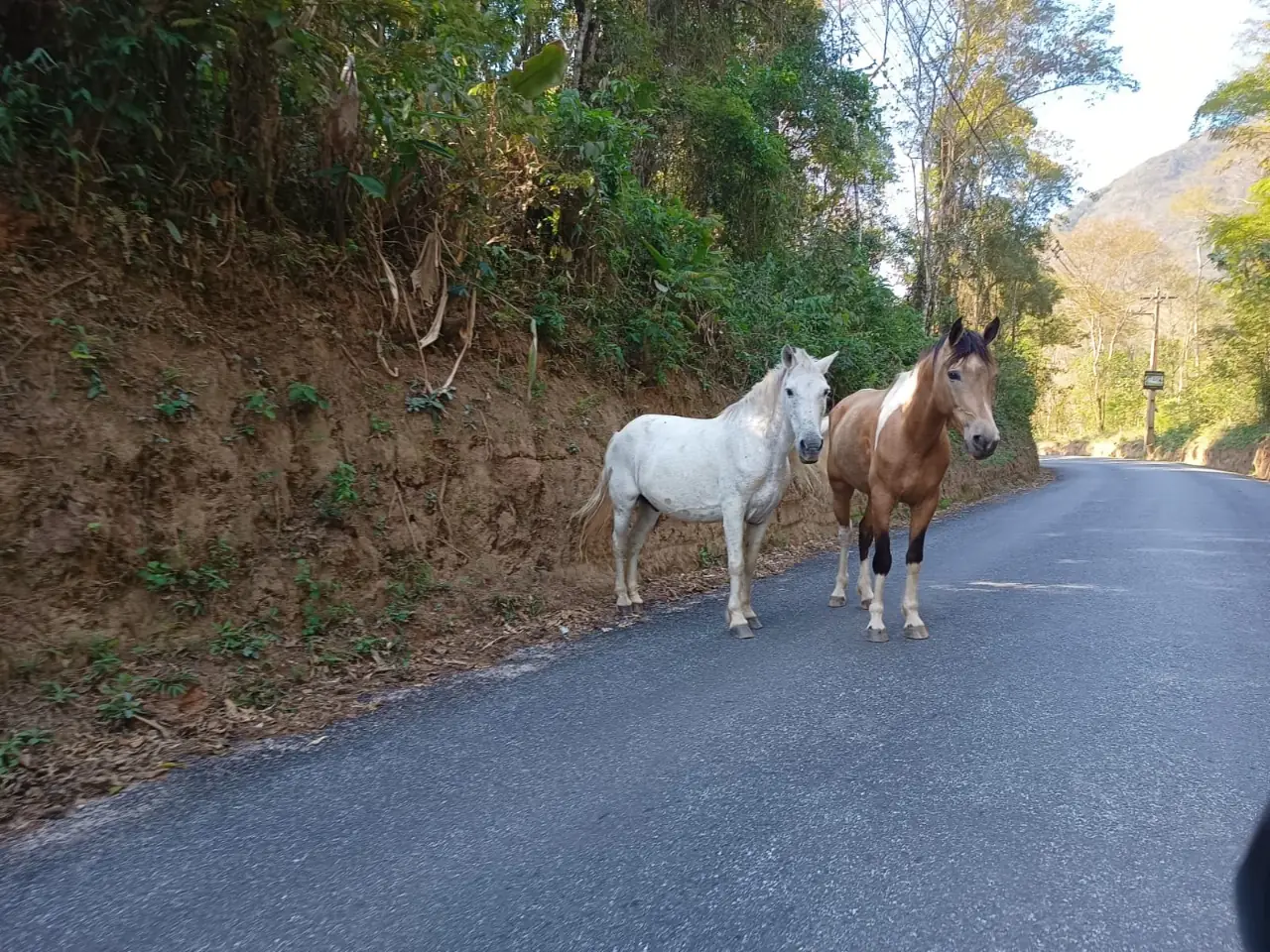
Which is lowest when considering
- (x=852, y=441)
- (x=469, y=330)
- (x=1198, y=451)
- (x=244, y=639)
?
(x=1198, y=451)

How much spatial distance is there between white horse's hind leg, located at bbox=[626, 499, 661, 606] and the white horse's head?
1.44m

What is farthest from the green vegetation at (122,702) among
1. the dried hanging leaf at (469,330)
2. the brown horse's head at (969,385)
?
the brown horse's head at (969,385)

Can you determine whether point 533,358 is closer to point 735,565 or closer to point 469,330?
point 469,330

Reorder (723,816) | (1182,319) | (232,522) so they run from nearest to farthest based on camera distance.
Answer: (723,816) < (232,522) < (1182,319)

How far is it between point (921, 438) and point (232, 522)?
4.29 metres

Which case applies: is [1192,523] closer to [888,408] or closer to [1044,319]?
[888,408]

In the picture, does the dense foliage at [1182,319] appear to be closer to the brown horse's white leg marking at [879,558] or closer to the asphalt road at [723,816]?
the brown horse's white leg marking at [879,558]

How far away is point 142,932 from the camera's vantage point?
6.28 feet

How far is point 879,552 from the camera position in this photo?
4840 mm

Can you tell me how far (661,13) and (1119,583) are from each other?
9475 millimetres

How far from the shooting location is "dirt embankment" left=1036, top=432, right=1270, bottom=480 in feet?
84.2

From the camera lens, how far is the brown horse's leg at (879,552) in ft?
15.4

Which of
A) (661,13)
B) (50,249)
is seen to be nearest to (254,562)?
(50,249)

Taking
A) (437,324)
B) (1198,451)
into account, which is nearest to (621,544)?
(437,324)
